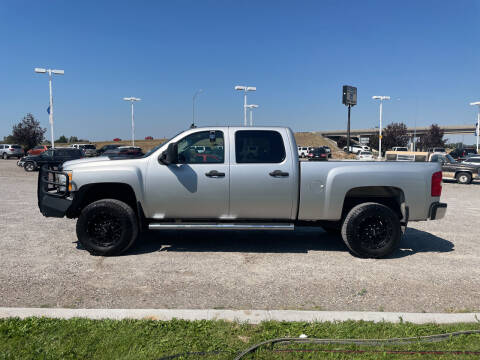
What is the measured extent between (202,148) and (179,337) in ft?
10.7

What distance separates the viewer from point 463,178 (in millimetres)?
19688

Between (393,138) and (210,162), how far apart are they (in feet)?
254

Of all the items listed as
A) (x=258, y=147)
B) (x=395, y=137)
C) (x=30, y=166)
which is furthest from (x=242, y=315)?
(x=395, y=137)

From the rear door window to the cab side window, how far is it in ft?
0.91

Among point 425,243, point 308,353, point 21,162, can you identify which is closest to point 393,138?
point 21,162

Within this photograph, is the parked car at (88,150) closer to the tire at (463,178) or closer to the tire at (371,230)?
the tire at (463,178)

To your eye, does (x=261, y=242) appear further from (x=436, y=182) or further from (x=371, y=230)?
(x=436, y=182)

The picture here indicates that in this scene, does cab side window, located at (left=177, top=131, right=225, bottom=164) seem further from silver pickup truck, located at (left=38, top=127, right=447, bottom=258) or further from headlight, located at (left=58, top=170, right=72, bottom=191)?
headlight, located at (left=58, top=170, right=72, bottom=191)

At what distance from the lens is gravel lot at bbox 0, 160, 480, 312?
420 centimetres

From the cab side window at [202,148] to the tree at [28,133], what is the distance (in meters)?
55.6

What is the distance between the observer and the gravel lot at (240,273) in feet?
13.8

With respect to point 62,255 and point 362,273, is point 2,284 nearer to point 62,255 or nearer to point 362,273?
point 62,255

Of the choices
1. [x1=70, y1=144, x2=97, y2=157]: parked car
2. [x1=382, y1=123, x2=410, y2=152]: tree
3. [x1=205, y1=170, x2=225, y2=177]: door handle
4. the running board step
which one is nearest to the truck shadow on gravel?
the running board step

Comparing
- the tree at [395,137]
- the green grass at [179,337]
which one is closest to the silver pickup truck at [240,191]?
the green grass at [179,337]
